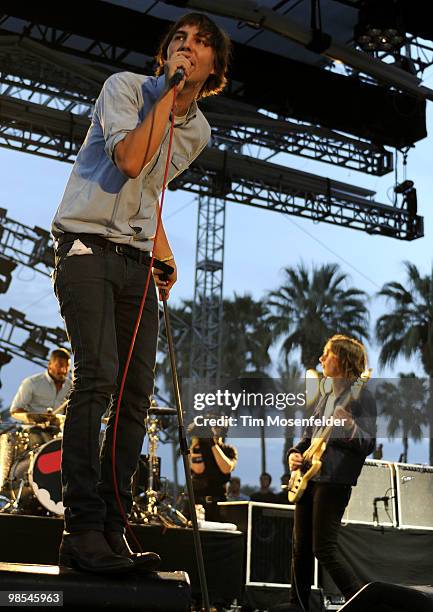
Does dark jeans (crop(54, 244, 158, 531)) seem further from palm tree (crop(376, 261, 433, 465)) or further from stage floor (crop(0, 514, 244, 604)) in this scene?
palm tree (crop(376, 261, 433, 465))

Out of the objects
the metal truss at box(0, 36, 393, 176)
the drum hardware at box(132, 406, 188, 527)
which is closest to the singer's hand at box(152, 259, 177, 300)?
A: the drum hardware at box(132, 406, 188, 527)

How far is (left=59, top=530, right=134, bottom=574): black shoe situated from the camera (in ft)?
6.71

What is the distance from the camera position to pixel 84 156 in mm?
2596

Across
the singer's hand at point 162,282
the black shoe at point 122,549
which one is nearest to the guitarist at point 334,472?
the singer's hand at point 162,282

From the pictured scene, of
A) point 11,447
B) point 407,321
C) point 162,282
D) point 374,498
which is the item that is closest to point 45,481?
point 11,447

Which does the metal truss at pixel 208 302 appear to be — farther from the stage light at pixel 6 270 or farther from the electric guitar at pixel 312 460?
the electric guitar at pixel 312 460

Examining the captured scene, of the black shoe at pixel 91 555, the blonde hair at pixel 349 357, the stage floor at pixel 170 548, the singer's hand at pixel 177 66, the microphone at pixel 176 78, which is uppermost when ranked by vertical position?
the singer's hand at pixel 177 66

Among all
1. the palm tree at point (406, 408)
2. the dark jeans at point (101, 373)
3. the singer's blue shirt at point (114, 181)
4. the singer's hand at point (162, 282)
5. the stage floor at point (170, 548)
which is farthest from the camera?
the palm tree at point (406, 408)

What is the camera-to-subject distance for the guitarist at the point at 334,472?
4746 mm

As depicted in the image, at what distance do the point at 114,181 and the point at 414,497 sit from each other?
5704mm

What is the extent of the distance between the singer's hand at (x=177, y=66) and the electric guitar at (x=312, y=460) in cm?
306

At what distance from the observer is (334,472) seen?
15.8 ft

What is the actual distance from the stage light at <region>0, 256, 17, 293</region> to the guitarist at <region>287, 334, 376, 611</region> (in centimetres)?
1446

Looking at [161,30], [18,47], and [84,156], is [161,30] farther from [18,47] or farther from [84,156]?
[84,156]
